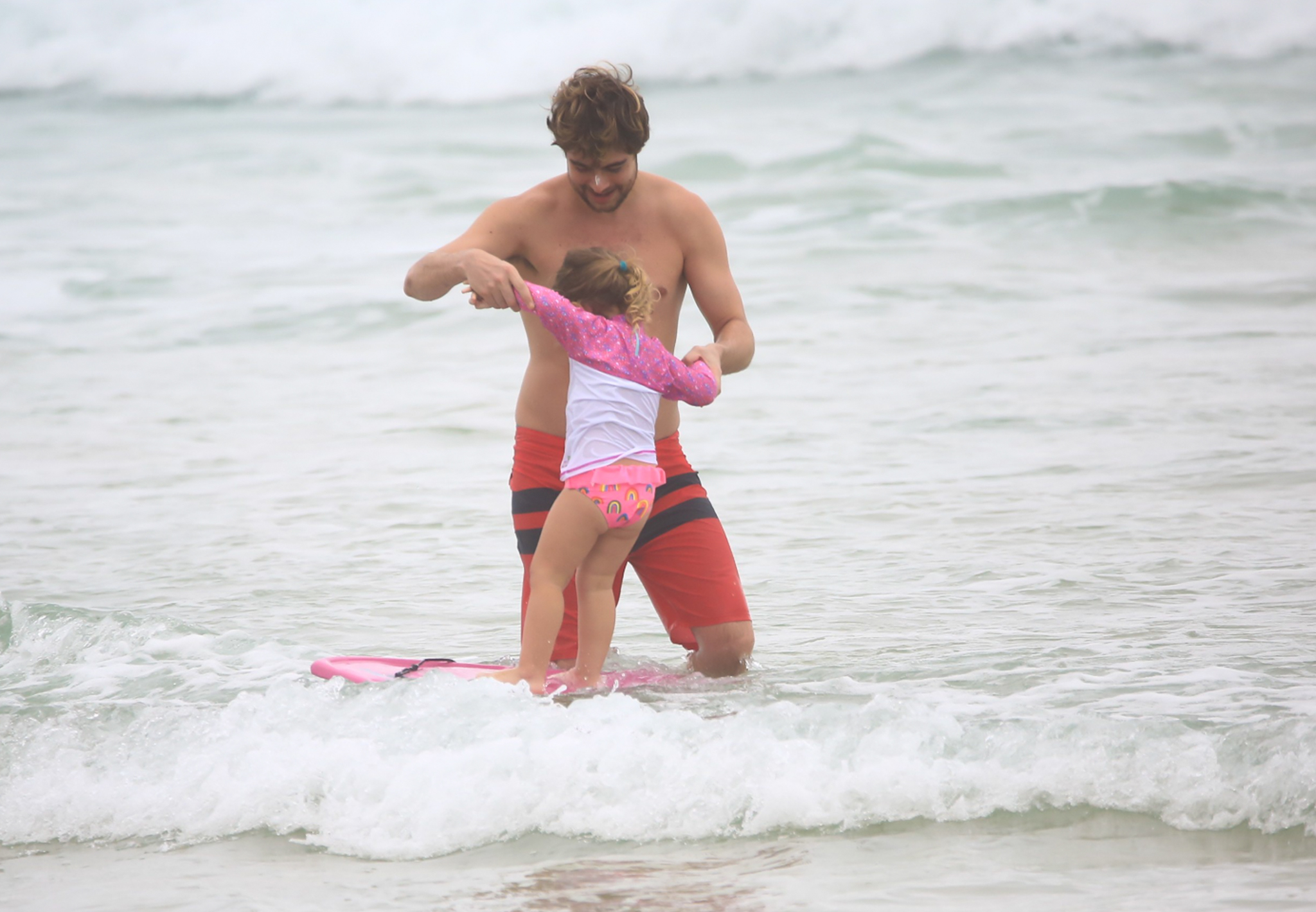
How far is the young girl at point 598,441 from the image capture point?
381 centimetres

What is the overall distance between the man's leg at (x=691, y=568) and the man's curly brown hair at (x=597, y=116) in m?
0.95

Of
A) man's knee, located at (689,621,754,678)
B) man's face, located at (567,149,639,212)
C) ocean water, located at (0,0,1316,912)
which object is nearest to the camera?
ocean water, located at (0,0,1316,912)

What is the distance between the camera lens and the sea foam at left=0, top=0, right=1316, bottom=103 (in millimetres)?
27172

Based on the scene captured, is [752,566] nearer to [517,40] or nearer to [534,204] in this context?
[534,204]

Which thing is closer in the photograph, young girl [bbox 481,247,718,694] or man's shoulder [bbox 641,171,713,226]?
young girl [bbox 481,247,718,694]

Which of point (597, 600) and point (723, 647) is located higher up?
point (597, 600)

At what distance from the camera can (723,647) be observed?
439cm

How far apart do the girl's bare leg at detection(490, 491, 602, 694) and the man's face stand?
83cm

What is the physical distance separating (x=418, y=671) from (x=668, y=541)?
0.84 m

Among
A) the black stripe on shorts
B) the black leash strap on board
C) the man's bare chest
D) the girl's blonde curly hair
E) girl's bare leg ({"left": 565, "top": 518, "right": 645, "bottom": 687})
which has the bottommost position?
the black leash strap on board

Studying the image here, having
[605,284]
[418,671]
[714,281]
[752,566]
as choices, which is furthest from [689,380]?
[752,566]

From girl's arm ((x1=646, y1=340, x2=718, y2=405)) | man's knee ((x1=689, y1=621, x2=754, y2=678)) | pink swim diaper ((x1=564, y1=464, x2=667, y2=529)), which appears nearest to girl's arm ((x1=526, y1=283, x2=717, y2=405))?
girl's arm ((x1=646, y1=340, x2=718, y2=405))

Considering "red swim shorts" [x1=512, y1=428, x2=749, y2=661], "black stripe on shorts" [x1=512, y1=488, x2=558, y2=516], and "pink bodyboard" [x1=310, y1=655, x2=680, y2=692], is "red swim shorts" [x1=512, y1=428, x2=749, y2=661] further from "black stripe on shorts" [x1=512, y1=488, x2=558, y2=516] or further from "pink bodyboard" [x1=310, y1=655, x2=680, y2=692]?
"pink bodyboard" [x1=310, y1=655, x2=680, y2=692]

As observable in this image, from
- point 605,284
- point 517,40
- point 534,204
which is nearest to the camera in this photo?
point 605,284
